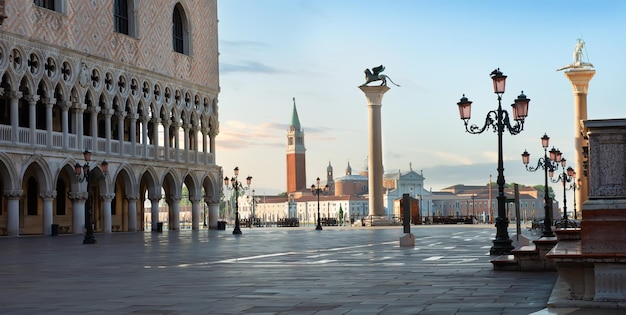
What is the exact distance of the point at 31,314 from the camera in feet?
27.0

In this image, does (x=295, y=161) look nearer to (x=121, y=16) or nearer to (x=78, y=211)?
(x=121, y=16)

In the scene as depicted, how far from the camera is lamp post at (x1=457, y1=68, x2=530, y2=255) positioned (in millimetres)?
17469

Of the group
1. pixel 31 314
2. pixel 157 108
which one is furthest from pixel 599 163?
pixel 157 108

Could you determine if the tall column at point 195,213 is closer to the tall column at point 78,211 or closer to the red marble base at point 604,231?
the tall column at point 78,211

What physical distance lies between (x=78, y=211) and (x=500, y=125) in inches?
1041

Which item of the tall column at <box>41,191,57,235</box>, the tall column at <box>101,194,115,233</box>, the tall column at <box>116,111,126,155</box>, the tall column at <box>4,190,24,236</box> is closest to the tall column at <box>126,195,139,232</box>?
the tall column at <box>101,194,115,233</box>

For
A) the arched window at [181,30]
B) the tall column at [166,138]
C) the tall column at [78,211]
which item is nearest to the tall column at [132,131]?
the tall column at [166,138]

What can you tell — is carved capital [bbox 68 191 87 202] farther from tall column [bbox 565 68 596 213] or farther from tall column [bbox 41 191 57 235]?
tall column [bbox 565 68 596 213]

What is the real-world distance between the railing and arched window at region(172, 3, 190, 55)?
557 centimetres

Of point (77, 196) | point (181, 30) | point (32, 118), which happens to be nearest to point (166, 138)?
point (181, 30)

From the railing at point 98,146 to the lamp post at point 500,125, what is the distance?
2194cm

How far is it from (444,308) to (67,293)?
14.6ft

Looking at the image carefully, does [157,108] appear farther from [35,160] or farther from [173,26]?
[35,160]

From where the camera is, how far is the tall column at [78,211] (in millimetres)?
40531
